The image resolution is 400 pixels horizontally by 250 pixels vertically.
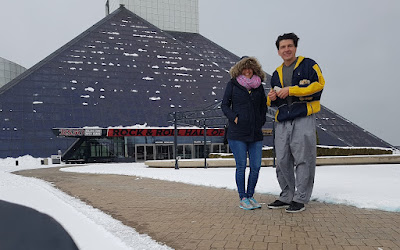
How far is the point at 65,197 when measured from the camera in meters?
6.45

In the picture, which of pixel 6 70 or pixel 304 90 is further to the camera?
pixel 6 70

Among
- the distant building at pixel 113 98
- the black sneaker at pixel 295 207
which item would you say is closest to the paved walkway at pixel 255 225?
the black sneaker at pixel 295 207

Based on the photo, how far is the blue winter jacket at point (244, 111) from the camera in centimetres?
444

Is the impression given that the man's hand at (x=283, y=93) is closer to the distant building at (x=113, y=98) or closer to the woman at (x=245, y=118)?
the woman at (x=245, y=118)

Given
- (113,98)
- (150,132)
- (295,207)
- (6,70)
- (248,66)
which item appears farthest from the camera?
(6,70)

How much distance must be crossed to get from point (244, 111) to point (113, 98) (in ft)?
101

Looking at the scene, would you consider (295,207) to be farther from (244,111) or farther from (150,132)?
(150,132)

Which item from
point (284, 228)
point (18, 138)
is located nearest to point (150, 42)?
point (18, 138)

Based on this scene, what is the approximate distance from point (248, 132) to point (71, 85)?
32434 millimetres

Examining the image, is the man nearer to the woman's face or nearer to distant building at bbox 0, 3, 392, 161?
the woman's face

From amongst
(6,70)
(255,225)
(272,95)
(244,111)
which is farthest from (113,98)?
(6,70)

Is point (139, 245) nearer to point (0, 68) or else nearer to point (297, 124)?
point (297, 124)

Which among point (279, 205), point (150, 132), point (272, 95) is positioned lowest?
point (279, 205)

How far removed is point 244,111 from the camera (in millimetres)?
4465
